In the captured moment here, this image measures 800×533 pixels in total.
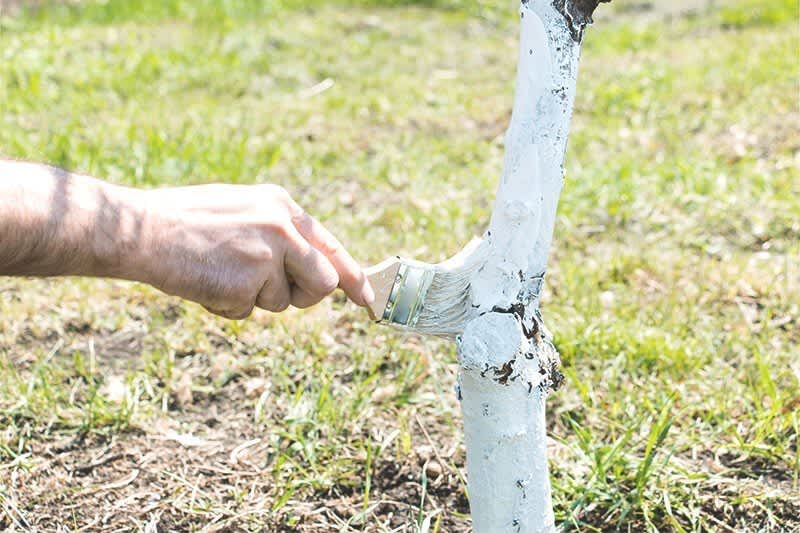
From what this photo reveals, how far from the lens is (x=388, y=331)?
3.12m

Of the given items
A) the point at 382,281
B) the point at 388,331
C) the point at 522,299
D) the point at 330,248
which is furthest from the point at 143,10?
the point at 522,299

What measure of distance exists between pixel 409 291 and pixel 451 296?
0.27 feet

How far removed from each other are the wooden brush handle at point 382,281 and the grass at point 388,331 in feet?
2.05

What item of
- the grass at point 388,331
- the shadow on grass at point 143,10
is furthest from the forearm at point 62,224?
the shadow on grass at point 143,10

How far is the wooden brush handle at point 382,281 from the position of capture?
6.15ft

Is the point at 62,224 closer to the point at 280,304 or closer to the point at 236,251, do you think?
the point at 236,251

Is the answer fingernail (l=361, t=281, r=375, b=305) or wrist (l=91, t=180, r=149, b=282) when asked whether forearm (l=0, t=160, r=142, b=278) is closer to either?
wrist (l=91, t=180, r=149, b=282)

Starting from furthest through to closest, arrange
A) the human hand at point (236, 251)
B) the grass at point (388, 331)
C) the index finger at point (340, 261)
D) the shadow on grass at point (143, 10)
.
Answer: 1. the shadow on grass at point (143, 10)
2. the grass at point (388, 331)
3. the index finger at point (340, 261)
4. the human hand at point (236, 251)

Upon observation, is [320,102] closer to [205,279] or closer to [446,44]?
[446,44]

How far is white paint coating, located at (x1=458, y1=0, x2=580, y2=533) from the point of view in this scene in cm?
178

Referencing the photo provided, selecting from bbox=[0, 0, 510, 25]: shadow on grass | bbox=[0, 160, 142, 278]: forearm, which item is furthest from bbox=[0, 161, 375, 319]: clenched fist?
bbox=[0, 0, 510, 25]: shadow on grass

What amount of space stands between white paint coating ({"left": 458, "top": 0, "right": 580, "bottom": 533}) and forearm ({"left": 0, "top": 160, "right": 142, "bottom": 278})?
0.65m

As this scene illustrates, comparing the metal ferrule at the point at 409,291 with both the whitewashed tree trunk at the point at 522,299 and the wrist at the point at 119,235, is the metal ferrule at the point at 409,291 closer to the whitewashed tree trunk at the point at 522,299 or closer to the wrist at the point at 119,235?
the whitewashed tree trunk at the point at 522,299

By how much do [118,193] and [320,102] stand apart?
12.1 ft
